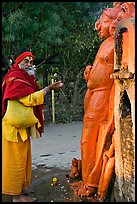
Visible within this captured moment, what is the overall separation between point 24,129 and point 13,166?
40 centimetres

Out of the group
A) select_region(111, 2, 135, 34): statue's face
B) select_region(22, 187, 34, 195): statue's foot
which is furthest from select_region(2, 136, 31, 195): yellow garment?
select_region(111, 2, 135, 34): statue's face

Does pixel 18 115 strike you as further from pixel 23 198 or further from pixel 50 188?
pixel 50 188

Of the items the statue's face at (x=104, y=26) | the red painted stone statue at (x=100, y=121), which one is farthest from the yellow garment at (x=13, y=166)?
the statue's face at (x=104, y=26)

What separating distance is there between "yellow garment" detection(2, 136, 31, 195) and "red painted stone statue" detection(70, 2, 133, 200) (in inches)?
24.5

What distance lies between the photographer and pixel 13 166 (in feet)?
12.0

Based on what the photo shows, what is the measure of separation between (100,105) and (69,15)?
849 centimetres

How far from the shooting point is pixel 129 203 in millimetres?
3090

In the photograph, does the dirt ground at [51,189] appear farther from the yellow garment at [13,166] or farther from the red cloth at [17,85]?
the red cloth at [17,85]

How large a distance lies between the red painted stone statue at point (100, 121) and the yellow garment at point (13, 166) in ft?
2.04

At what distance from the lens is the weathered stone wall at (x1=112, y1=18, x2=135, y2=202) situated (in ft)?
9.59

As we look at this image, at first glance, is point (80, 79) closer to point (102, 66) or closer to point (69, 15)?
point (69, 15)

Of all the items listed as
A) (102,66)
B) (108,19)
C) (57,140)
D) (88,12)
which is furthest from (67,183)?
(88,12)

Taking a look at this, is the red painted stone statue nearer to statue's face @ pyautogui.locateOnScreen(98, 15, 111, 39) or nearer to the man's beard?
statue's face @ pyautogui.locateOnScreen(98, 15, 111, 39)

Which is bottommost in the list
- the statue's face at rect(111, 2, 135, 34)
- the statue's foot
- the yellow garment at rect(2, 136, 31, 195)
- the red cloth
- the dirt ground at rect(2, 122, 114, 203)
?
the dirt ground at rect(2, 122, 114, 203)
